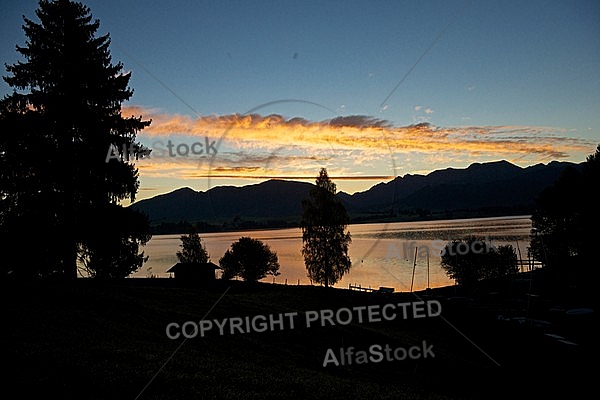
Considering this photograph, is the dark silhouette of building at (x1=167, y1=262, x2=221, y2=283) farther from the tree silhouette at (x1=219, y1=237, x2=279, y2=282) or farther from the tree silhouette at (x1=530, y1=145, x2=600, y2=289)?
the tree silhouette at (x1=530, y1=145, x2=600, y2=289)

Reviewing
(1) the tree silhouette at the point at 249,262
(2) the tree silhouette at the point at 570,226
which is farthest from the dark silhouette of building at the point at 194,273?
(2) the tree silhouette at the point at 570,226

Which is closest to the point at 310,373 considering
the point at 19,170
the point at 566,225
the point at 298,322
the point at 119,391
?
the point at 119,391

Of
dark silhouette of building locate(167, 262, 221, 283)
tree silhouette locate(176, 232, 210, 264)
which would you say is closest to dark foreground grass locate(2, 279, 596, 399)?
dark silhouette of building locate(167, 262, 221, 283)

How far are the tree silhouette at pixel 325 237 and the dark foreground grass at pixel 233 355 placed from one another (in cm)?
1158

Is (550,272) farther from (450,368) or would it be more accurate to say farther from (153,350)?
(153,350)

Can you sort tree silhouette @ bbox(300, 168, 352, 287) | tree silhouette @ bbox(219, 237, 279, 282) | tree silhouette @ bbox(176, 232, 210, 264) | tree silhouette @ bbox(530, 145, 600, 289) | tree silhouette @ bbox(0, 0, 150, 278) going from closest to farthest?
tree silhouette @ bbox(0, 0, 150, 278)
tree silhouette @ bbox(300, 168, 352, 287)
tree silhouette @ bbox(530, 145, 600, 289)
tree silhouette @ bbox(219, 237, 279, 282)
tree silhouette @ bbox(176, 232, 210, 264)

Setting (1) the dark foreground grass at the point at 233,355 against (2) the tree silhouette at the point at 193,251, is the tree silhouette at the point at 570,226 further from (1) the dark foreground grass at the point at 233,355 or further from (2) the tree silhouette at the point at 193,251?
(2) the tree silhouette at the point at 193,251

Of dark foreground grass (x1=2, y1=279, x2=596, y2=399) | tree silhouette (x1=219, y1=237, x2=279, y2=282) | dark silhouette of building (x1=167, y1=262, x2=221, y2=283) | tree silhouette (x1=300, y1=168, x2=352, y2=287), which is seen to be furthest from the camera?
tree silhouette (x1=219, y1=237, x2=279, y2=282)

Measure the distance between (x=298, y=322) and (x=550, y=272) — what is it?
2160 inches

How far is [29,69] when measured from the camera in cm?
2969

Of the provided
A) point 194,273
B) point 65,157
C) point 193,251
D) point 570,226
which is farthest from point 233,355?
point 193,251

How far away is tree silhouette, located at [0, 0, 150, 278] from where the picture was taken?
2858 cm

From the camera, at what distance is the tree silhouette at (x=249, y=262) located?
109 meters

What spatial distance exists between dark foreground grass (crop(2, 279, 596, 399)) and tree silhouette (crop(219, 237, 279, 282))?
65.7 metres
